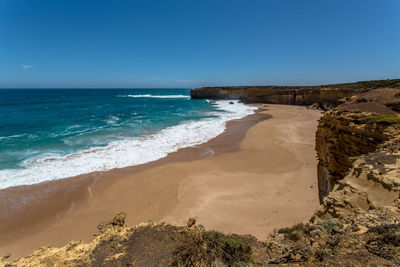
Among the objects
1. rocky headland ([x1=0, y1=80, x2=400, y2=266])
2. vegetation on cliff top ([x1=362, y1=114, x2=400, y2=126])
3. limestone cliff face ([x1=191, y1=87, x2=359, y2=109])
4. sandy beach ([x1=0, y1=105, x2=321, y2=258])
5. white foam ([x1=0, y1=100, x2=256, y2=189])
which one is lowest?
sandy beach ([x1=0, y1=105, x2=321, y2=258])

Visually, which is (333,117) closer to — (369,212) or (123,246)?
(369,212)

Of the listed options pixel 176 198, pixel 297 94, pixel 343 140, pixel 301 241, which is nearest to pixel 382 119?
pixel 343 140

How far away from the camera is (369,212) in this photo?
3625 mm

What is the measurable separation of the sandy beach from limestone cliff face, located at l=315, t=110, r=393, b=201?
1.88 metres

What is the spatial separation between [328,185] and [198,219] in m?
5.15

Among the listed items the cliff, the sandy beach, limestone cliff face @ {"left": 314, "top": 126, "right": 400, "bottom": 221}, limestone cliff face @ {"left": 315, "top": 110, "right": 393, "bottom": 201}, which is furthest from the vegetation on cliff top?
the cliff

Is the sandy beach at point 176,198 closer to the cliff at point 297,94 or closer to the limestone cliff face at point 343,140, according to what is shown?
the limestone cliff face at point 343,140

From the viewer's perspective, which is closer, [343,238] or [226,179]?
[343,238]

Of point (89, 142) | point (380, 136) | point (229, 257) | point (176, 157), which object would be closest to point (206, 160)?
point (176, 157)

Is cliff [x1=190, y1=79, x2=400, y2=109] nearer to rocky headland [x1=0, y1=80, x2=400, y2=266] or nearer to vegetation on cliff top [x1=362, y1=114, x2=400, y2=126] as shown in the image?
vegetation on cliff top [x1=362, y1=114, x2=400, y2=126]

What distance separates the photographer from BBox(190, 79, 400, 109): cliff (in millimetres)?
36487

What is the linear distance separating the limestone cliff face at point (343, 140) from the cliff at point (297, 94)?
28253 millimetres

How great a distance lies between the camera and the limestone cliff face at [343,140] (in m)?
5.86

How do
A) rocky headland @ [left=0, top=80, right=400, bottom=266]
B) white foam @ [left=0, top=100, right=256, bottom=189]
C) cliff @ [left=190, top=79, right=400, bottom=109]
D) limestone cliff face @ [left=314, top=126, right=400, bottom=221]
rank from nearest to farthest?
rocky headland @ [left=0, top=80, right=400, bottom=266] → limestone cliff face @ [left=314, top=126, right=400, bottom=221] → white foam @ [left=0, top=100, right=256, bottom=189] → cliff @ [left=190, top=79, right=400, bottom=109]
